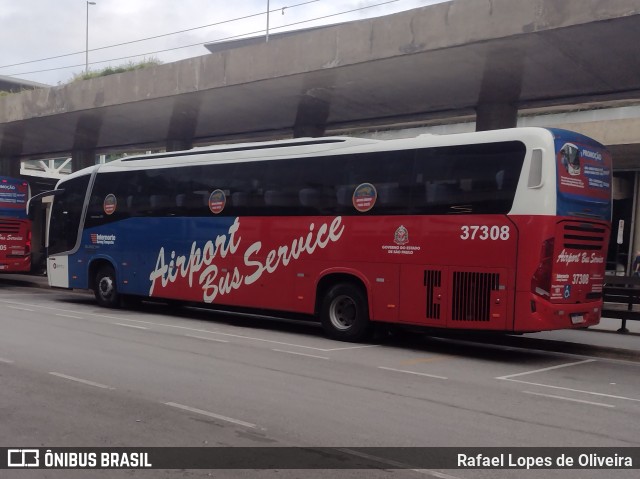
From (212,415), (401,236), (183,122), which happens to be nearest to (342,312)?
(401,236)

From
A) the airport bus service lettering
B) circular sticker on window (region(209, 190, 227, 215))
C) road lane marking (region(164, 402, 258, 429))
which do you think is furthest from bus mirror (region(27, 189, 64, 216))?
road lane marking (region(164, 402, 258, 429))

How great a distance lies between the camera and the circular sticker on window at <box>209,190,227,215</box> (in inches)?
584

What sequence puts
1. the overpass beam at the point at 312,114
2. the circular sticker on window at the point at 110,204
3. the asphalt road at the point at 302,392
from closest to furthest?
the asphalt road at the point at 302,392 → the circular sticker on window at the point at 110,204 → the overpass beam at the point at 312,114

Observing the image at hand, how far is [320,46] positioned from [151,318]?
24.1 ft

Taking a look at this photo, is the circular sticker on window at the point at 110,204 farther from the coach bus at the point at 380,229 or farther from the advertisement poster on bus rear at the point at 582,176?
the advertisement poster on bus rear at the point at 582,176

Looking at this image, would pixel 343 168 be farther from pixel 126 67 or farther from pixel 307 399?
pixel 126 67

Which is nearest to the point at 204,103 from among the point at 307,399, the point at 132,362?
the point at 132,362

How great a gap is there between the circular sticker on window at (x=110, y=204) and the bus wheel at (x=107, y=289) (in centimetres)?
141

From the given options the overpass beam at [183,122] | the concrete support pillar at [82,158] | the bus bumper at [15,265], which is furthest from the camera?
the concrete support pillar at [82,158]

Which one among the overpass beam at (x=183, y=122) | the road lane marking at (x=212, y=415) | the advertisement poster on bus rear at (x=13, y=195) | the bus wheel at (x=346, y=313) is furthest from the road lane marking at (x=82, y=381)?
the advertisement poster on bus rear at (x=13, y=195)

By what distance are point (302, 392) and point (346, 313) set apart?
492 cm

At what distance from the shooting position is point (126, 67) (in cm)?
2670

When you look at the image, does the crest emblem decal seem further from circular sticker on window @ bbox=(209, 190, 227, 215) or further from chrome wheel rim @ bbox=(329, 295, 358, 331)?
circular sticker on window @ bbox=(209, 190, 227, 215)

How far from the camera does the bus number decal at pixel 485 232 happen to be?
35.1 feet
